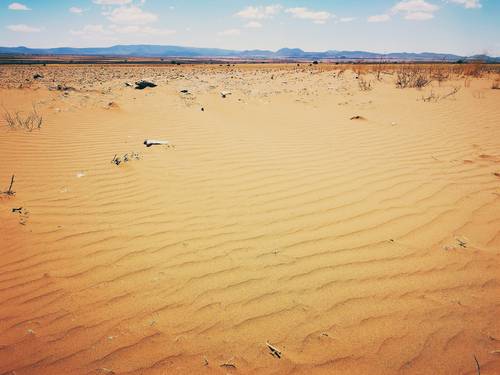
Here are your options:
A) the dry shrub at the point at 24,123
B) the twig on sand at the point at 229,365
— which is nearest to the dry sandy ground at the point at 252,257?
the twig on sand at the point at 229,365

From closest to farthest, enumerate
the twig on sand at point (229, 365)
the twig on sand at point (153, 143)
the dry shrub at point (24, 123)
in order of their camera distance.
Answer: the twig on sand at point (229, 365) < the twig on sand at point (153, 143) < the dry shrub at point (24, 123)

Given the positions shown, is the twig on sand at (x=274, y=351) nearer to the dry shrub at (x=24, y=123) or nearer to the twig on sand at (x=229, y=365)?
the twig on sand at (x=229, y=365)

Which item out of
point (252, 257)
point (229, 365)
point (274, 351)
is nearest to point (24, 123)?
point (252, 257)

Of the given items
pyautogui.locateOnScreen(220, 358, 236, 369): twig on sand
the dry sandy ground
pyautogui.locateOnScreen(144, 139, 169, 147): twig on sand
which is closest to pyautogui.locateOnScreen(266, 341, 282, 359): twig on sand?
the dry sandy ground

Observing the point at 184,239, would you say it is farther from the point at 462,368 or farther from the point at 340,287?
the point at 462,368

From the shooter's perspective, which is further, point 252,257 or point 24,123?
point 24,123

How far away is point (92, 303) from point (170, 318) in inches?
23.6

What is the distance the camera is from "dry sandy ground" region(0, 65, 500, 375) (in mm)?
1713

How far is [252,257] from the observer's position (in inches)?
95.2

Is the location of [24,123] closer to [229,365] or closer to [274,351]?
[229,365]

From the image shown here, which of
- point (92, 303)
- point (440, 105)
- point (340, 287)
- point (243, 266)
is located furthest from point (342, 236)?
point (440, 105)

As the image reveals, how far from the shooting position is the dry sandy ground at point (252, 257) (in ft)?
5.62

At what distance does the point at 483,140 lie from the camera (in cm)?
505

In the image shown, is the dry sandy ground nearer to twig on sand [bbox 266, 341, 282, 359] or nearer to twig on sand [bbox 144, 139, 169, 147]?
twig on sand [bbox 266, 341, 282, 359]
